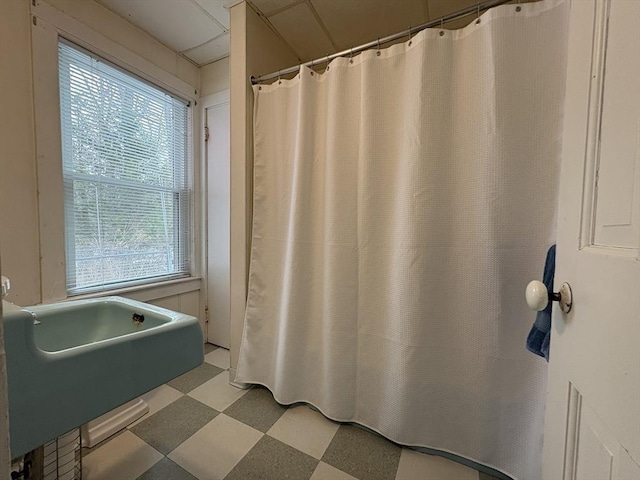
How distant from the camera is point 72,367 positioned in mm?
568

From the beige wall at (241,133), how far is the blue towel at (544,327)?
131cm

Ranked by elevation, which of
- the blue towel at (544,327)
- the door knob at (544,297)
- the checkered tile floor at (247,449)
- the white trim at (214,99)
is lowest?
the checkered tile floor at (247,449)

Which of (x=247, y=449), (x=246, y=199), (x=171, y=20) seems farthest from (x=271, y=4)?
(x=247, y=449)

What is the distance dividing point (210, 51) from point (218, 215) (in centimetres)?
116

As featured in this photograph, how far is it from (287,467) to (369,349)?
576 mm

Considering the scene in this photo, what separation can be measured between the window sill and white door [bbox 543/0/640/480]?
1921mm

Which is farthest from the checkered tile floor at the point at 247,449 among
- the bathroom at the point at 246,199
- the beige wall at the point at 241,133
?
the beige wall at the point at 241,133

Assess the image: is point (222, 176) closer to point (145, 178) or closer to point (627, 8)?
point (145, 178)

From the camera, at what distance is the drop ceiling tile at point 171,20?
1.42 meters

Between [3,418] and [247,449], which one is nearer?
[3,418]

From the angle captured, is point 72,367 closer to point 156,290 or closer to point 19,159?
point 19,159

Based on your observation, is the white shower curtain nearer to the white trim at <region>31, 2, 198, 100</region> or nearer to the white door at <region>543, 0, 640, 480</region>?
the white door at <region>543, 0, 640, 480</region>

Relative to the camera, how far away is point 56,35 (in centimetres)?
124

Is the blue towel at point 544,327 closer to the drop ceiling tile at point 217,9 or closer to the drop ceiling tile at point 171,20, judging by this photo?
the drop ceiling tile at point 217,9
